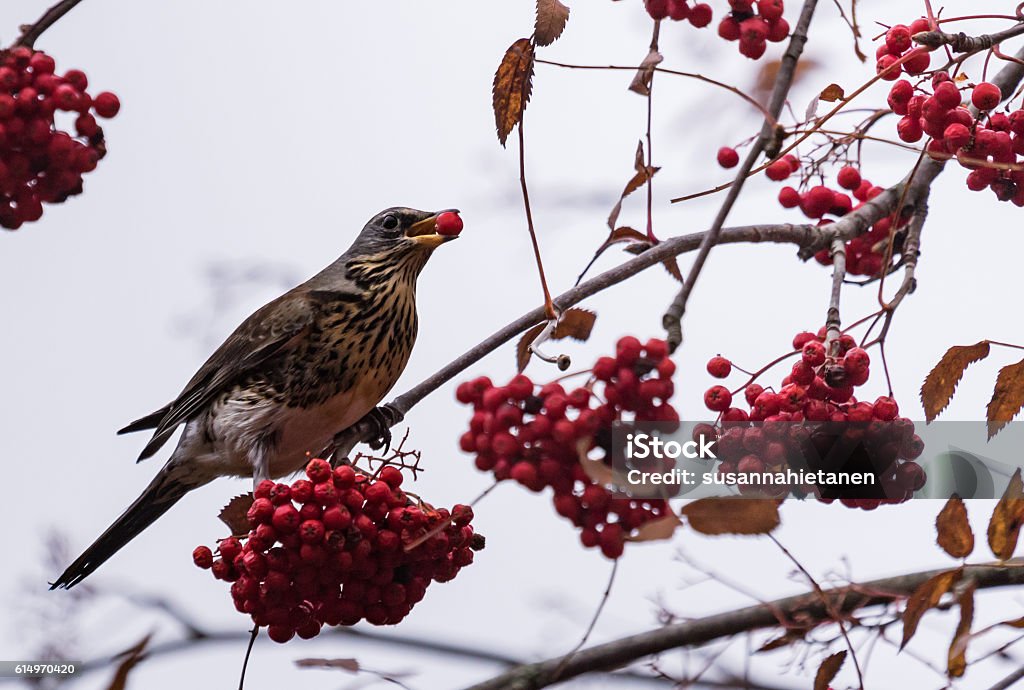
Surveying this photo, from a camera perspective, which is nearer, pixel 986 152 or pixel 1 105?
pixel 986 152

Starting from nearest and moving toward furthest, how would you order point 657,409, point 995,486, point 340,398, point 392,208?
1. point 657,409
2. point 995,486
3. point 340,398
4. point 392,208

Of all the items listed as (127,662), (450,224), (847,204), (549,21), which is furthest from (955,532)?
(450,224)

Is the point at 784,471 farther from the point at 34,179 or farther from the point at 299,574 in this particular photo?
the point at 34,179

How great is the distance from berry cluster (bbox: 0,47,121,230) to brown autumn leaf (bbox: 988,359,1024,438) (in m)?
1.91

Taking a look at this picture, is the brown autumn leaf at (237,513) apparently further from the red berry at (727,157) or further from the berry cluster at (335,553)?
the red berry at (727,157)

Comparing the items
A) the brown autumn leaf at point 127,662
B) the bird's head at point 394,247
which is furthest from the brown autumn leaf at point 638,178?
the bird's head at point 394,247

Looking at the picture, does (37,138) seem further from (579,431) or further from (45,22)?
(579,431)

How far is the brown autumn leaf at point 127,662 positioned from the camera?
A: 5.36 feet

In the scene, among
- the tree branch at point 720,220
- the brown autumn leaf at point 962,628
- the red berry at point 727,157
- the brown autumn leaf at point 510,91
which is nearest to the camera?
the tree branch at point 720,220

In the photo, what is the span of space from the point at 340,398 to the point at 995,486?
6.43 ft

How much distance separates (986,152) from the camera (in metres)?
2.16

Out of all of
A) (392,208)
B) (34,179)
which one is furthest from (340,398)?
(34,179)

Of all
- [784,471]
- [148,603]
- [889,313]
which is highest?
[889,313]

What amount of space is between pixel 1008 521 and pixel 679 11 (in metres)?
1.11
